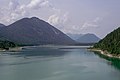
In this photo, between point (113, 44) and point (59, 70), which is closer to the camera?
point (59, 70)

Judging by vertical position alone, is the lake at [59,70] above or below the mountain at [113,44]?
below

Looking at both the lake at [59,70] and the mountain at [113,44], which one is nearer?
the lake at [59,70]

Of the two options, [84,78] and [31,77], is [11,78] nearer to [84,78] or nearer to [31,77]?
[31,77]

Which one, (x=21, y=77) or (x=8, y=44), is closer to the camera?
(x=21, y=77)

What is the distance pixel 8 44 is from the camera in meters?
163

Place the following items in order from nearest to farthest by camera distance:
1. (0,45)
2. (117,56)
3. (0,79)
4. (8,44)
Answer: (0,79) < (117,56) < (0,45) < (8,44)

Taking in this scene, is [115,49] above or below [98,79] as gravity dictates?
above

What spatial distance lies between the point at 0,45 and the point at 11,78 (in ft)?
341

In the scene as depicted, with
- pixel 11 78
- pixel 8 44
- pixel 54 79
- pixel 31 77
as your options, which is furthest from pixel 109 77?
pixel 8 44

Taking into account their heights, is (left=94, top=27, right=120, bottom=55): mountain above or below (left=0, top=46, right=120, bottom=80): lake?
above

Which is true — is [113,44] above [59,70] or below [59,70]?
above

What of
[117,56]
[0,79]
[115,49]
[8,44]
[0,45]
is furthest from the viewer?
[8,44]

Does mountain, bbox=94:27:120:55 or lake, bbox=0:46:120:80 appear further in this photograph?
mountain, bbox=94:27:120:55

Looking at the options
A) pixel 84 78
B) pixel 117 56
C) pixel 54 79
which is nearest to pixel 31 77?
pixel 54 79
